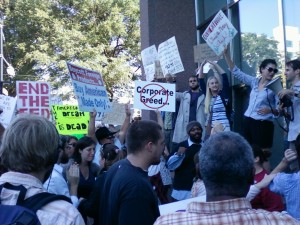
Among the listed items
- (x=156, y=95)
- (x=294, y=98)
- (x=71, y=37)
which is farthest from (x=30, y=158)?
(x=71, y=37)

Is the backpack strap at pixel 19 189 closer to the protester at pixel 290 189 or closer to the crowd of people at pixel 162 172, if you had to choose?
the crowd of people at pixel 162 172

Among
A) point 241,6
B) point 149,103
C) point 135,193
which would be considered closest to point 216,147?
point 135,193

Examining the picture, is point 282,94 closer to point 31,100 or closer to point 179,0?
point 31,100

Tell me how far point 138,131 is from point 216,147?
1533 millimetres

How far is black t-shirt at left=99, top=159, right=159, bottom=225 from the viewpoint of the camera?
3.34 m

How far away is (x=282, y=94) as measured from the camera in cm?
645

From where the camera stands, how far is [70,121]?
41.0 feet

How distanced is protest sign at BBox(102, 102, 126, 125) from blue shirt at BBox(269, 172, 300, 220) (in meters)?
6.98

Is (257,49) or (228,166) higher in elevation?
(257,49)

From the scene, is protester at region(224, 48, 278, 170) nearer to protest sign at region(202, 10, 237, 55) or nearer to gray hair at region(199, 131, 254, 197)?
protest sign at region(202, 10, 237, 55)

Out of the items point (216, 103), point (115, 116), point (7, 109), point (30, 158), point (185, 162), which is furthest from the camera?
point (115, 116)

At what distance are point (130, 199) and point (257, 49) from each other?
673 cm

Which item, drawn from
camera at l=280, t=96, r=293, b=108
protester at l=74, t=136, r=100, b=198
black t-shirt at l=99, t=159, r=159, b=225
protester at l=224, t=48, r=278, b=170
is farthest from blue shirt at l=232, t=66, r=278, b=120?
black t-shirt at l=99, t=159, r=159, b=225

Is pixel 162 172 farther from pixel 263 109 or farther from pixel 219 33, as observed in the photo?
pixel 219 33
